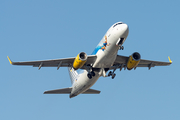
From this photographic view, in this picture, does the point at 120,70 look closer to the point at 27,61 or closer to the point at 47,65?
the point at 47,65

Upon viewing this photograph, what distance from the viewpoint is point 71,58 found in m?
36.8

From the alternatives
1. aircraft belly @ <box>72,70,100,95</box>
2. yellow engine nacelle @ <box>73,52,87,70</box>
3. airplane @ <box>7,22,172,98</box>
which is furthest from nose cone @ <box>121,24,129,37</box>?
aircraft belly @ <box>72,70,100,95</box>

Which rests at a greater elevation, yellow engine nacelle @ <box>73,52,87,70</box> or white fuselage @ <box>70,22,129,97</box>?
white fuselage @ <box>70,22,129,97</box>

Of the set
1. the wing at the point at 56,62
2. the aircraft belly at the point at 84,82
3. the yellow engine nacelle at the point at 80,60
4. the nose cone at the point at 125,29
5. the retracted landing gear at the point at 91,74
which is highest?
the nose cone at the point at 125,29

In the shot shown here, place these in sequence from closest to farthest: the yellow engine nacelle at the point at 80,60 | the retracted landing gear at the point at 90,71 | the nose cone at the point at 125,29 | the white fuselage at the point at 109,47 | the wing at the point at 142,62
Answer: the nose cone at the point at 125,29 → the white fuselage at the point at 109,47 → the yellow engine nacelle at the point at 80,60 → the retracted landing gear at the point at 90,71 → the wing at the point at 142,62

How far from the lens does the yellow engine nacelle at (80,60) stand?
3497 cm

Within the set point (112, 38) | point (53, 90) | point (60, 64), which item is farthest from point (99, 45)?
point (53, 90)

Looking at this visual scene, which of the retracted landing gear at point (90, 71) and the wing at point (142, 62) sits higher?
the wing at point (142, 62)

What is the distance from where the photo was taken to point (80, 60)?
34.9 meters

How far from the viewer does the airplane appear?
33.9m

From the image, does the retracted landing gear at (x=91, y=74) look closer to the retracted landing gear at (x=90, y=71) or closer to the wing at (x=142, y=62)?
the retracted landing gear at (x=90, y=71)

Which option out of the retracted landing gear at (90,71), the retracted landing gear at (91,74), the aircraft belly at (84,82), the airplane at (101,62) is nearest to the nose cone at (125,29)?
the airplane at (101,62)

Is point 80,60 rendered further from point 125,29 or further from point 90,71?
point 125,29

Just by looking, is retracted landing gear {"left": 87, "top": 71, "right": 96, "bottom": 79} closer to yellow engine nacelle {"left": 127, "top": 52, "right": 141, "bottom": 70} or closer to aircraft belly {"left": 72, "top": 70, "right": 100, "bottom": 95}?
aircraft belly {"left": 72, "top": 70, "right": 100, "bottom": 95}
